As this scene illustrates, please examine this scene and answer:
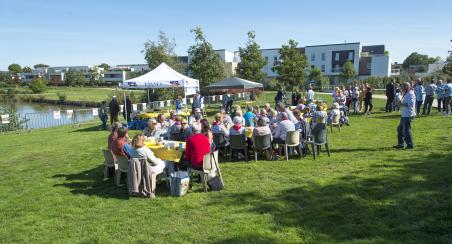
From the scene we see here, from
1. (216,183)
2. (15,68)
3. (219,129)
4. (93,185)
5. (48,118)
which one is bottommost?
(93,185)

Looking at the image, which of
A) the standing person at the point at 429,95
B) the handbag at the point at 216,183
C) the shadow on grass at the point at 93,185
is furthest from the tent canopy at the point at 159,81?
the standing person at the point at 429,95

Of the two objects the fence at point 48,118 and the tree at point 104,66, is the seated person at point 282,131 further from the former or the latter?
the tree at point 104,66

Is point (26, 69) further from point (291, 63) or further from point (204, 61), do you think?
point (291, 63)

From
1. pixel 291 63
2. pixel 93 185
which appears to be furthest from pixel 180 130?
pixel 291 63

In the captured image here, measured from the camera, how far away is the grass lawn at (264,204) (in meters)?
4.88

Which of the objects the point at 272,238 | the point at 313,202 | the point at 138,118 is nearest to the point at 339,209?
the point at 313,202

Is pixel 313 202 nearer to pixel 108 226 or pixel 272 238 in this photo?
pixel 272 238

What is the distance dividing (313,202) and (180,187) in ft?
7.94

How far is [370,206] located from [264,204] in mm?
1664

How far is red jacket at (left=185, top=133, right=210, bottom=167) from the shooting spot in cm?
684

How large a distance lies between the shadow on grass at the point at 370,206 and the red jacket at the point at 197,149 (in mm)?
893

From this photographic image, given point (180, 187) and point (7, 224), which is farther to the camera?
point (180, 187)

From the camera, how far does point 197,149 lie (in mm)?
6848

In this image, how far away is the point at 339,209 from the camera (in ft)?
18.1
